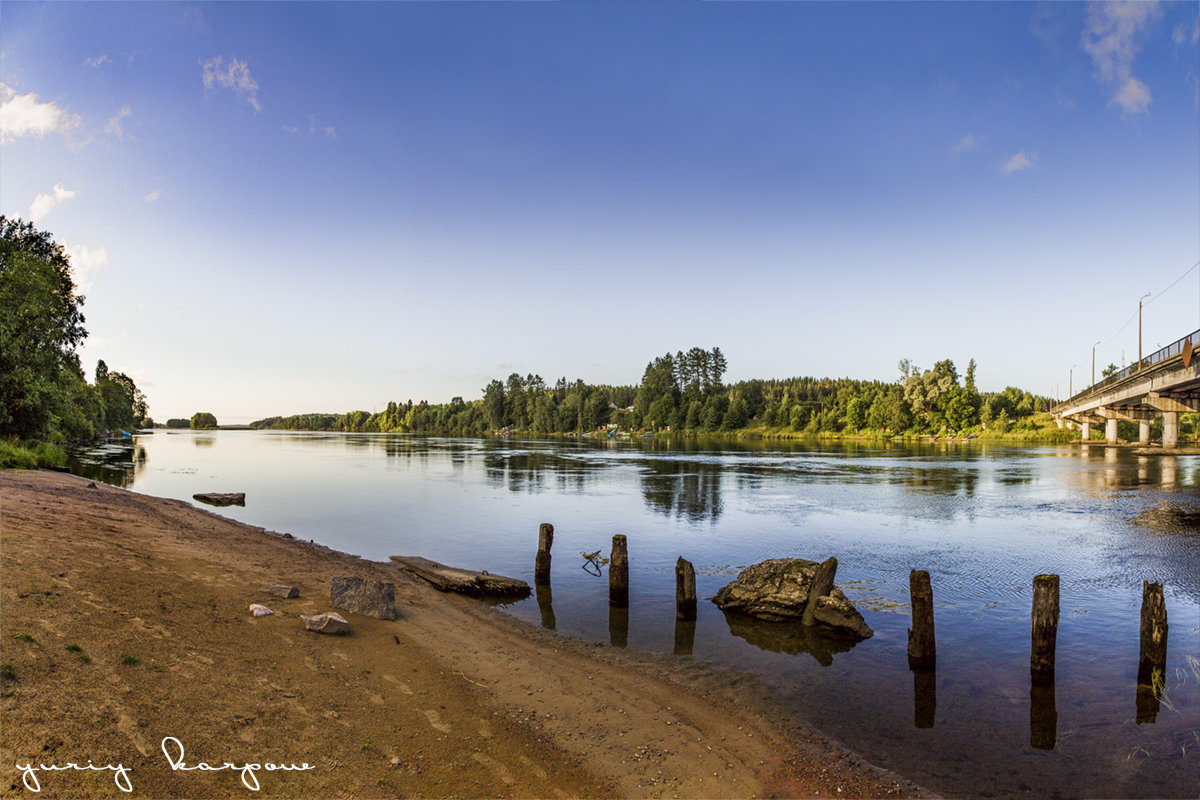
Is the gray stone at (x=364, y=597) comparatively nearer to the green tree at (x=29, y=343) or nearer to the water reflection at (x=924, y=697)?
the water reflection at (x=924, y=697)

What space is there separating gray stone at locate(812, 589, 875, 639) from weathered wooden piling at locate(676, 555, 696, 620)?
312 centimetres

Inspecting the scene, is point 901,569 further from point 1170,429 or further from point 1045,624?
point 1170,429

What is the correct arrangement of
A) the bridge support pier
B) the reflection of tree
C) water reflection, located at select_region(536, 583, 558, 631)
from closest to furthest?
1. water reflection, located at select_region(536, 583, 558, 631)
2. the reflection of tree
3. the bridge support pier

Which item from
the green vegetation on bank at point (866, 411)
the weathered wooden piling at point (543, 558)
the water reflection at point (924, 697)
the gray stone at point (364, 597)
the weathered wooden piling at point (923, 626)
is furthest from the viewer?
the green vegetation on bank at point (866, 411)

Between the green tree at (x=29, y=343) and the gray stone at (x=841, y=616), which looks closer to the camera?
the gray stone at (x=841, y=616)

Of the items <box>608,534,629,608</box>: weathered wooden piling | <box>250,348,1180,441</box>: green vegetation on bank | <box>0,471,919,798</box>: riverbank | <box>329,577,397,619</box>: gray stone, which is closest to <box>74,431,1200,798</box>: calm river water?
<box>608,534,629,608</box>: weathered wooden piling

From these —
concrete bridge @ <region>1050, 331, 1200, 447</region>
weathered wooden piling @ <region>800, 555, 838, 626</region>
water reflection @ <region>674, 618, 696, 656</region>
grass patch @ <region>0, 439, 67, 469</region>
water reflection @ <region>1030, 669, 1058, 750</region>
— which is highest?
concrete bridge @ <region>1050, 331, 1200, 447</region>

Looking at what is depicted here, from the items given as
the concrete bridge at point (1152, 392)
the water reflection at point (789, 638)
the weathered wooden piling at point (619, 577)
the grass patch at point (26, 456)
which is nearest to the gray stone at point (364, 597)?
the weathered wooden piling at point (619, 577)

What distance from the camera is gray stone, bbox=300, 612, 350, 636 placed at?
11805 millimetres

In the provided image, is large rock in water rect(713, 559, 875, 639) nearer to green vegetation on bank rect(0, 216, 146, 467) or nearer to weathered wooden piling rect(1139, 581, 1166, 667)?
weathered wooden piling rect(1139, 581, 1166, 667)

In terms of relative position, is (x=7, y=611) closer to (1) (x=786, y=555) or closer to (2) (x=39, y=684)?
(2) (x=39, y=684)

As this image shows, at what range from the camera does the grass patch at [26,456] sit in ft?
112

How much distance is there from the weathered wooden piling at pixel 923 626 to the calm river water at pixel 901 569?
388 mm

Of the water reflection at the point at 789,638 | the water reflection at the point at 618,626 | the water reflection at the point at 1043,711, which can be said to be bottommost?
the water reflection at the point at 618,626
